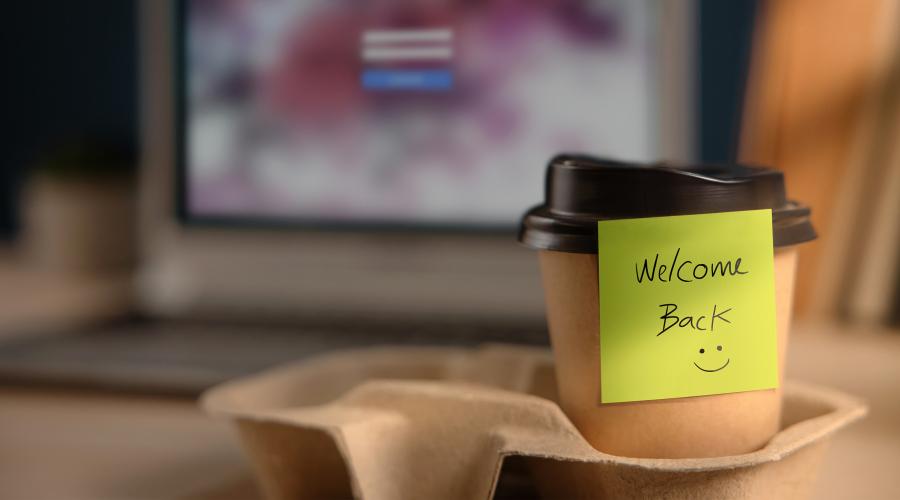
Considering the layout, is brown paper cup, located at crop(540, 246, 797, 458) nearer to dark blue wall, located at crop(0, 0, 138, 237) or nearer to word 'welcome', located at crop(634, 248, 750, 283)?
word 'welcome', located at crop(634, 248, 750, 283)

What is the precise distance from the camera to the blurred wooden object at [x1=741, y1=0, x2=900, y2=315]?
1.07 meters

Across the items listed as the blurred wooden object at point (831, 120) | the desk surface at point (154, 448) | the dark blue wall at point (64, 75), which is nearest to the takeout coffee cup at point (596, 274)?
the desk surface at point (154, 448)

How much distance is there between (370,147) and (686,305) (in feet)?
2.11

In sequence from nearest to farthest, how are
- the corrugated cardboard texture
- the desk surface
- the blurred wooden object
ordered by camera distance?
the corrugated cardboard texture, the desk surface, the blurred wooden object

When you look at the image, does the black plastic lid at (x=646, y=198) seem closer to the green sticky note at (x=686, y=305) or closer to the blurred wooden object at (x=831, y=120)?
the green sticky note at (x=686, y=305)

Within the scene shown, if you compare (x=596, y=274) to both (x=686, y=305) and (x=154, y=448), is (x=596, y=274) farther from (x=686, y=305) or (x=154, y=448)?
(x=154, y=448)

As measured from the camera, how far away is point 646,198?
0.41 metres

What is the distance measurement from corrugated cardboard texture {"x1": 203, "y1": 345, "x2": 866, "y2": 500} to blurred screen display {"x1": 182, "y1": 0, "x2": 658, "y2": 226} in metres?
0.46

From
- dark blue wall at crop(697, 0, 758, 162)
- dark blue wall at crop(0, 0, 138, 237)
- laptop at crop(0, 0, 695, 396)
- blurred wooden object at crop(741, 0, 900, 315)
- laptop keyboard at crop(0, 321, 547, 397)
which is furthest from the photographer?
dark blue wall at crop(0, 0, 138, 237)

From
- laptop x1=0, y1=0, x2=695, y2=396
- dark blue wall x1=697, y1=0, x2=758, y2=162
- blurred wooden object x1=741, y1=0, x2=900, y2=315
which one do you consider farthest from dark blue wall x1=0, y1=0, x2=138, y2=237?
blurred wooden object x1=741, y1=0, x2=900, y2=315

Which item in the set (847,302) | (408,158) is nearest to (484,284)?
(408,158)

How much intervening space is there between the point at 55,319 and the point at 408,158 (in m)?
0.46

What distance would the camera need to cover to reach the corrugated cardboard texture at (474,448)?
0.40 meters

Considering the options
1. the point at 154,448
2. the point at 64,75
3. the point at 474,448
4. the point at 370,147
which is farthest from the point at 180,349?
the point at 64,75
